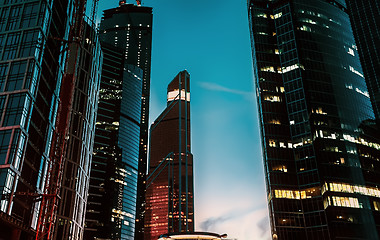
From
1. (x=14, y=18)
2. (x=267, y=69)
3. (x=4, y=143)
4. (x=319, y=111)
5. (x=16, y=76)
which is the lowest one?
(x=4, y=143)

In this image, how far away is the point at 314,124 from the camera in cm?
14212

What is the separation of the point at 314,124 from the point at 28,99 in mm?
101314

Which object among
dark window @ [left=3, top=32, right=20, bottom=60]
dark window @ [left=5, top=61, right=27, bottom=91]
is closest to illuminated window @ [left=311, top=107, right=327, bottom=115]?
dark window @ [left=5, top=61, right=27, bottom=91]

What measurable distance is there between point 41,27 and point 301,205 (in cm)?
10018

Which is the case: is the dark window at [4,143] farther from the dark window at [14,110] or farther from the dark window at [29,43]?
the dark window at [29,43]

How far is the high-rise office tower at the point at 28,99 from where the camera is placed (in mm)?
75875

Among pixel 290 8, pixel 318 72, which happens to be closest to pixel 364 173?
pixel 318 72

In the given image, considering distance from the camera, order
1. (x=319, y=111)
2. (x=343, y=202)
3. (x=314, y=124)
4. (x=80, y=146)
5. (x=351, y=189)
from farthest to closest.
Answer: (x=319, y=111), (x=314, y=124), (x=80, y=146), (x=351, y=189), (x=343, y=202)

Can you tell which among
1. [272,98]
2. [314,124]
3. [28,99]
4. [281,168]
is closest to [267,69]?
[272,98]

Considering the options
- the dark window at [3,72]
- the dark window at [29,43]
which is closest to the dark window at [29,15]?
the dark window at [29,43]

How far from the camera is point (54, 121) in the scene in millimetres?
100250

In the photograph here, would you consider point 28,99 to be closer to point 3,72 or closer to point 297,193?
point 3,72

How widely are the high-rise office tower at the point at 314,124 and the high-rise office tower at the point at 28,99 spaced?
80913mm

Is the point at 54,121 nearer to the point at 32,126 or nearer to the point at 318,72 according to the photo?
the point at 32,126
